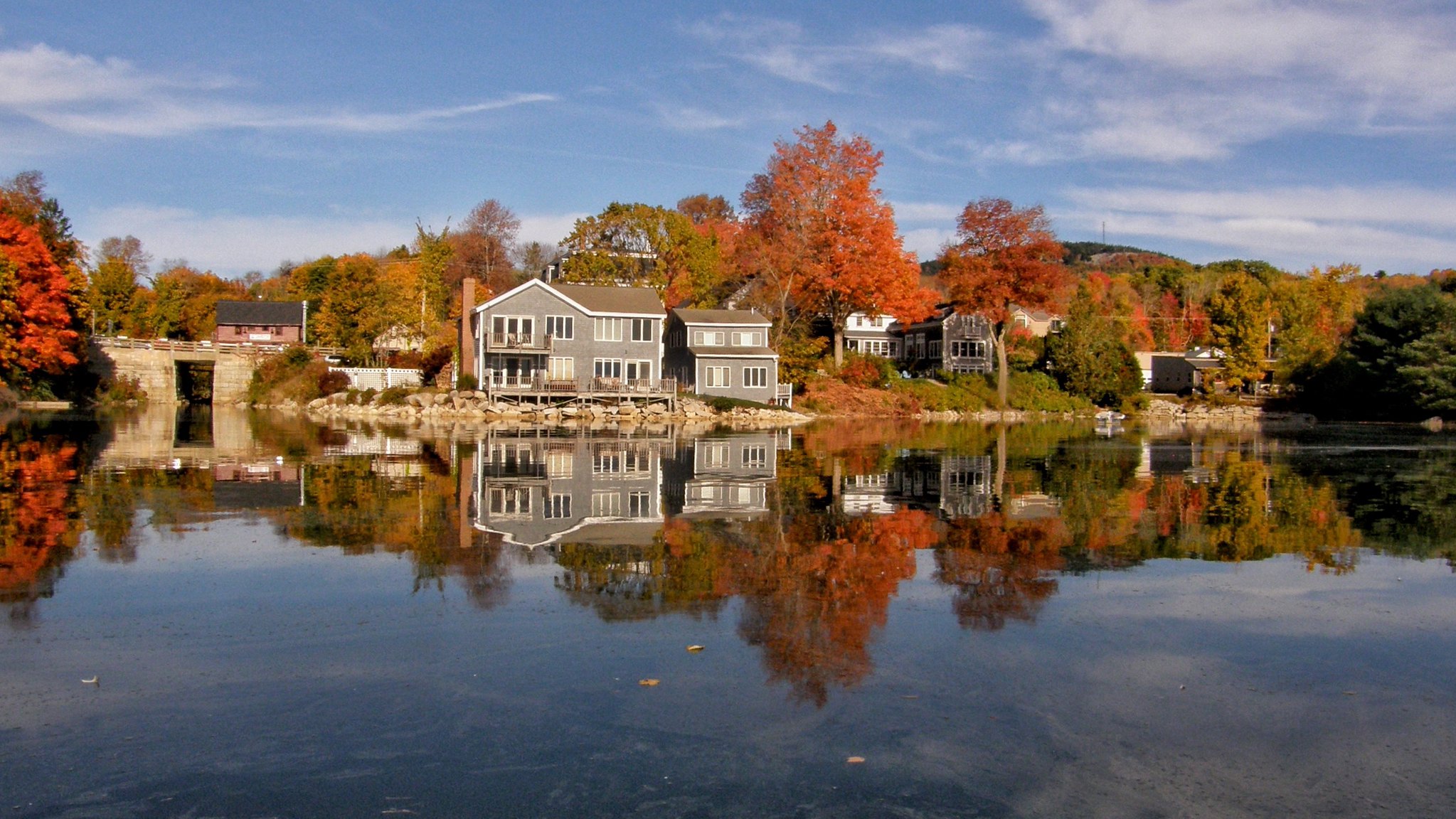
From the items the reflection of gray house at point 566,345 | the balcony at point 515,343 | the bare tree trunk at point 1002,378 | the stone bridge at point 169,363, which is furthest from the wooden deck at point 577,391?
the bare tree trunk at point 1002,378

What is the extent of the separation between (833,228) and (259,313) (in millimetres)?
54526

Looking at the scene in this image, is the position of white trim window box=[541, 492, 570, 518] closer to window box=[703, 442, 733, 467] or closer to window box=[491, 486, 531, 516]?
window box=[491, 486, 531, 516]

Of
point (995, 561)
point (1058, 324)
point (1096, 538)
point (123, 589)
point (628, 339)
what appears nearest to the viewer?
point (123, 589)

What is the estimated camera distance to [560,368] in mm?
55562

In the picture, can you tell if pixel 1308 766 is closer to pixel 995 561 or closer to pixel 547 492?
pixel 995 561

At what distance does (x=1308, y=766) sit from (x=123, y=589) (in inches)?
433

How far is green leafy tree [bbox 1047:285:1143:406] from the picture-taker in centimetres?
7181

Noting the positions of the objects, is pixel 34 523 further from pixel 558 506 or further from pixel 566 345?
pixel 566 345

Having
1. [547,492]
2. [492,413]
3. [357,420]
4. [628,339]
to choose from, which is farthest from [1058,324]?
[547,492]

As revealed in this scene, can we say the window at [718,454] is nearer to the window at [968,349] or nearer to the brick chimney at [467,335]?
the brick chimney at [467,335]

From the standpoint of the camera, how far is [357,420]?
5209 cm

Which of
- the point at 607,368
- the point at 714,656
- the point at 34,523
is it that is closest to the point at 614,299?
the point at 607,368

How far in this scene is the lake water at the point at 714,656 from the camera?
20.1 feet

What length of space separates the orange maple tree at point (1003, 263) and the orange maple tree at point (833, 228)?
5.83 meters
